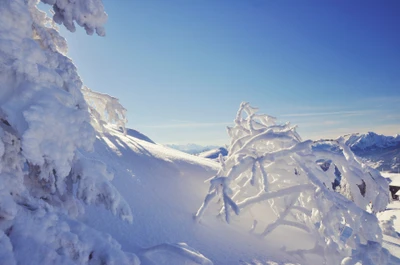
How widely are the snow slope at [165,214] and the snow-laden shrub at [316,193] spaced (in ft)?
2.12

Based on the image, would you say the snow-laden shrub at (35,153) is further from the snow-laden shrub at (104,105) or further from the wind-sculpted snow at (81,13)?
the snow-laden shrub at (104,105)

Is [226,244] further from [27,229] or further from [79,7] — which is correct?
[79,7]

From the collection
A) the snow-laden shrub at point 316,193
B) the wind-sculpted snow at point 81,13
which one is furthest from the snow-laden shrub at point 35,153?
the snow-laden shrub at point 316,193

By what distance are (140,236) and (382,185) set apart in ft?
22.3

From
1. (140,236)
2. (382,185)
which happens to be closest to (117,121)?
(140,236)

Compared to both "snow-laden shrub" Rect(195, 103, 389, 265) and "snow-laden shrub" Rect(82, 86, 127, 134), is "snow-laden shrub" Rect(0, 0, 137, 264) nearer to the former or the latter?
"snow-laden shrub" Rect(195, 103, 389, 265)

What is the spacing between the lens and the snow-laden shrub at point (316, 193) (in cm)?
711

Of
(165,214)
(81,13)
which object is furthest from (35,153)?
(165,214)

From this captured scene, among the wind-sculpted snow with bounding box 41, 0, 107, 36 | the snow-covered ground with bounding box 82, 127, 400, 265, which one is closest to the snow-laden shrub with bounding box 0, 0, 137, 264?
the snow-covered ground with bounding box 82, 127, 400, 265

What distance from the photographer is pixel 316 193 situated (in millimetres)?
7820

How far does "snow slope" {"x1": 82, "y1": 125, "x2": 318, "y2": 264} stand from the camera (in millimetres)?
6660

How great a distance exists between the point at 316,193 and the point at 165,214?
429cm

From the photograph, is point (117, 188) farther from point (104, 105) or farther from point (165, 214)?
point (104, 105)

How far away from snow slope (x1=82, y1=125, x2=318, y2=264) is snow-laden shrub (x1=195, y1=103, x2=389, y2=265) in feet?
2.12
